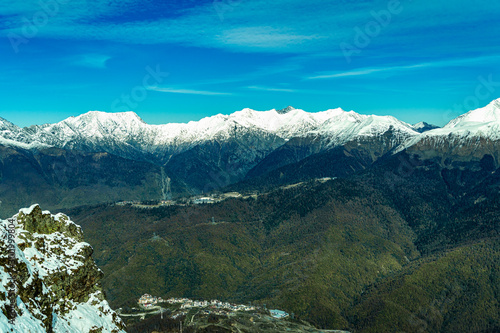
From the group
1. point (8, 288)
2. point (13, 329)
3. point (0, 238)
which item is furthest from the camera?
point (0, 238)

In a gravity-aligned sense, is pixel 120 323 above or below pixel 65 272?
below

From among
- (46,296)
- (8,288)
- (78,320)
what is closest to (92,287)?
(78,320)

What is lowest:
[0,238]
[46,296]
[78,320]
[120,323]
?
[120,323]

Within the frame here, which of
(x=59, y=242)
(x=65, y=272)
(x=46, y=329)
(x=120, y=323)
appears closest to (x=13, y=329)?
(x=46, y=329)

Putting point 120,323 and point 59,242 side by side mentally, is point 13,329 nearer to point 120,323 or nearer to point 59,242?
point 59,242

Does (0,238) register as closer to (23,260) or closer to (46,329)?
(23,260)

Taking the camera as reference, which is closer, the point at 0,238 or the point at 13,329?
the point at 13,329

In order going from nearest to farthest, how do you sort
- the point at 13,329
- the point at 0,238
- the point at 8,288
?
the point at 13,329, the point at 8,288, the point at 0,238
